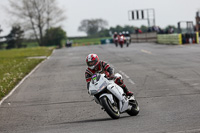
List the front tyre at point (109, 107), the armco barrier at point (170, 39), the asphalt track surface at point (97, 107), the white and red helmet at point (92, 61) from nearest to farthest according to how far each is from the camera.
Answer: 1. the asphalt track surface at point (97, 107)
2. the front tyre at point (109, 107)
3. the white and red helmet at point (92, 61)
4. the armco barrier at point (170, 39)

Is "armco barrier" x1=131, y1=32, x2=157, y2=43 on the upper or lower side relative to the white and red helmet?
lower

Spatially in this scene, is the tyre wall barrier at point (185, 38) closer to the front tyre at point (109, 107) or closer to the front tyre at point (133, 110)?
the front tyre at point (133, 110)

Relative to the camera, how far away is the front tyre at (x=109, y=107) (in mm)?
8746

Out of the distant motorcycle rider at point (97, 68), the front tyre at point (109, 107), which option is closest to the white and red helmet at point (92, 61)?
the distant motorcycle rider at point (97, 68)

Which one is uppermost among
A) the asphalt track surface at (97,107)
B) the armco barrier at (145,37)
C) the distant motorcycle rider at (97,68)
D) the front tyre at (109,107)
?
the distant motorcycle rider at (97,68)

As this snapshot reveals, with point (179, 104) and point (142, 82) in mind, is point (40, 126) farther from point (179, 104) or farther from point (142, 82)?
point (142, 82)

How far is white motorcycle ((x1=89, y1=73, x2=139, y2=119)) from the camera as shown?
8.84m

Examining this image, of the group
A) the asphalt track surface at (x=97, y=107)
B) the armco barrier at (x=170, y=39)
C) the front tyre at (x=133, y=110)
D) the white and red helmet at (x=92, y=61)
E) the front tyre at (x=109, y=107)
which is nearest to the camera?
the asphalt track surface at (x=97, y=107)

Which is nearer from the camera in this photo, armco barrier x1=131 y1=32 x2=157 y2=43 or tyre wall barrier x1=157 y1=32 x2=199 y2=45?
tyre wall barrier x1=157 y1=32 x2=199 y2=45

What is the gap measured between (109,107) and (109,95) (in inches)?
10.2

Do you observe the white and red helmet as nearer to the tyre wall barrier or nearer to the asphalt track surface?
the asphalt track surface

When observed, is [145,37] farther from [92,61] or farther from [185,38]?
[92,61]

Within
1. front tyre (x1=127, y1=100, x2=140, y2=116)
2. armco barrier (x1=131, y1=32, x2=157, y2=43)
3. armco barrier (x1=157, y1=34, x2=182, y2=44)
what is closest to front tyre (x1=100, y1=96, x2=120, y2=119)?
front tyre (x1=127, y1=100, x2=140, y2=116)

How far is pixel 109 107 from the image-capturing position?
8.80m
